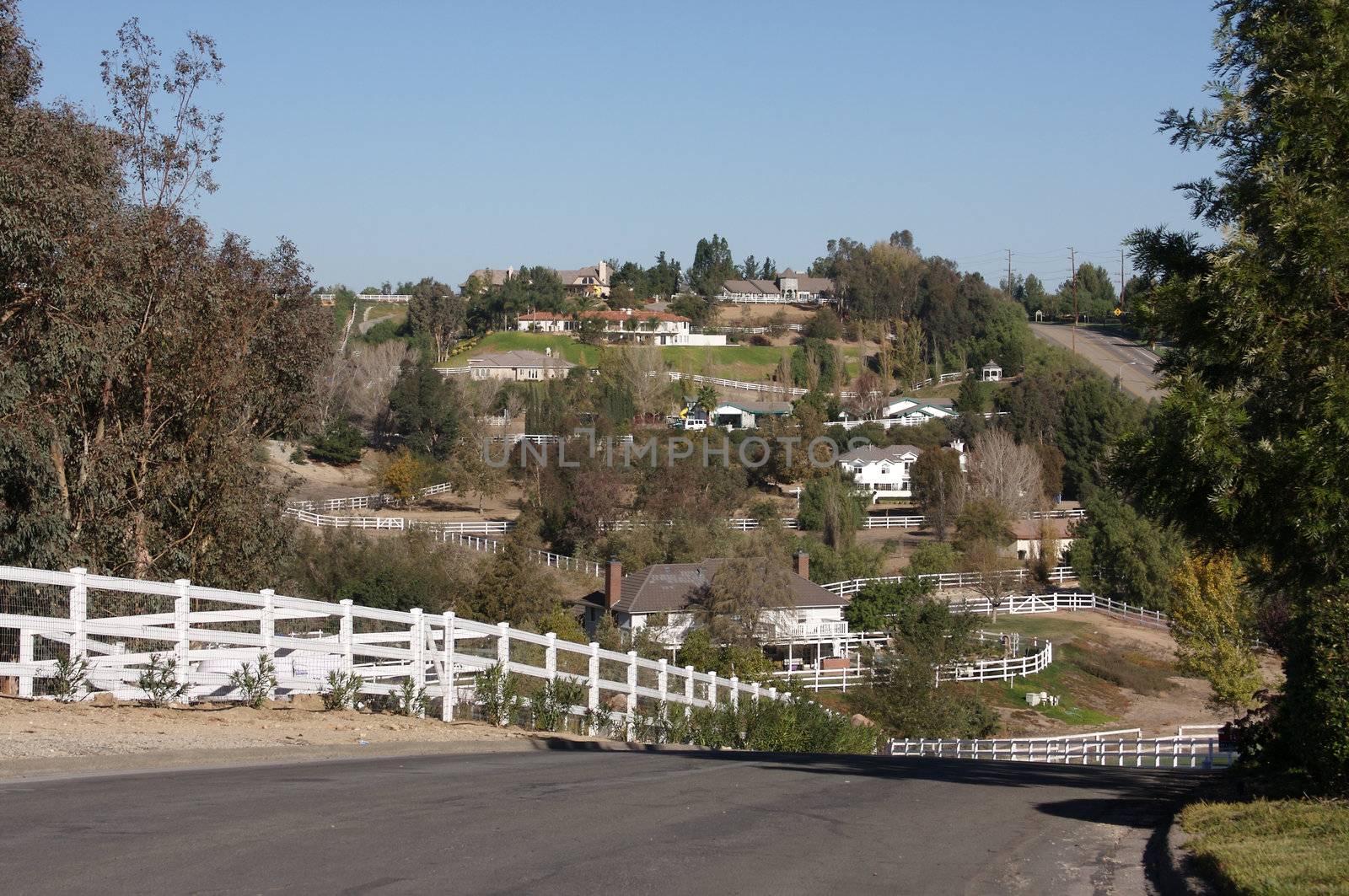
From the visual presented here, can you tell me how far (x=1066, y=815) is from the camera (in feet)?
37.8

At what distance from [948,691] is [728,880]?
4087 centimetres

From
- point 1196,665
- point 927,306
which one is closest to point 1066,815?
point 1196,665

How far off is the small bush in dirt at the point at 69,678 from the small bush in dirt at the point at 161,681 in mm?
682

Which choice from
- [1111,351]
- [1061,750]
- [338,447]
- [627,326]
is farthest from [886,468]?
[1061,750]

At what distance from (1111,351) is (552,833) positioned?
150 metres

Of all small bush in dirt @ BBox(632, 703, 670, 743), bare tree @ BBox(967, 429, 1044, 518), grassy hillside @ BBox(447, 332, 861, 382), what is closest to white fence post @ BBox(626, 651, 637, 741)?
small bush in dirt @ BBox(632, 703, 670, 743)

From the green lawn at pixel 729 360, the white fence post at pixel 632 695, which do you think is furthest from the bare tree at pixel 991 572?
the green lawn at pixel 729 360

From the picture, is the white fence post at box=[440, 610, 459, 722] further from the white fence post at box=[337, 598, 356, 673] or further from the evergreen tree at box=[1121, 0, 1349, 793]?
the evergreen tree at box=[1121, 0, 1349, 793]

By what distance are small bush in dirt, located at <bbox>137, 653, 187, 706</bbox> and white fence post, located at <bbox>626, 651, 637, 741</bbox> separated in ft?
26.9

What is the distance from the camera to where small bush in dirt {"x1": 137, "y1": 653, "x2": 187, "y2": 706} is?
15375mm

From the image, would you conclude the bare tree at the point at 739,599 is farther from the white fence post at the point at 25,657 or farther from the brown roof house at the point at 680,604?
the white fence post at the point at 25,657

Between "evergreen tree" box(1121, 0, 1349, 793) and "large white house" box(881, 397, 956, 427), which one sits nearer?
"evergreen tree" box(1121, 0, 1349, 793)

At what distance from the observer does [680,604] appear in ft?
183

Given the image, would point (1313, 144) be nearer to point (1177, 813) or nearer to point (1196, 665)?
point (1177, 813)
